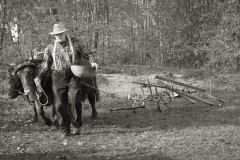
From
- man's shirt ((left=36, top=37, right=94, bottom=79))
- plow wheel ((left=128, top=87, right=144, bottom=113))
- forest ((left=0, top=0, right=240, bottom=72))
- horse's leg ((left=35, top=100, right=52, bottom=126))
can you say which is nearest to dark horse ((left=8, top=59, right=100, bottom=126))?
horse's leg ((left=35, top=100, right=52, bottom=126))

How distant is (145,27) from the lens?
27.1 meters

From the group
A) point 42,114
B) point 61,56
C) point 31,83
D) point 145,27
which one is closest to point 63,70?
point 61,56

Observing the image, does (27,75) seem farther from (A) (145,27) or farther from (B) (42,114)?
(A) (145,27)

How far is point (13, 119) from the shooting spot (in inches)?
391

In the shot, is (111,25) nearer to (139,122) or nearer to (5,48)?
(5,48)

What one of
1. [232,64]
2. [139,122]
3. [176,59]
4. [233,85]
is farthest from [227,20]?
[139,122]

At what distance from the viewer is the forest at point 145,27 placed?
17.7 meters

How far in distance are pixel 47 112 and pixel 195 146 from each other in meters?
5.42

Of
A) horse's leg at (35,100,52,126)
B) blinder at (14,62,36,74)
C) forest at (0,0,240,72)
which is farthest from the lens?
forest at (0,0,240,72)

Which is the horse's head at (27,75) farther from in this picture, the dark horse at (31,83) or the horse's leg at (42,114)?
the horse's leg at (42,114)

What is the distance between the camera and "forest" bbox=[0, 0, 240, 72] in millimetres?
17719

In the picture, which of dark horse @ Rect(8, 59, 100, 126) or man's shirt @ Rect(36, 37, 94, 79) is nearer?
man's shirt @ Rect(36, 37, 94, 79)

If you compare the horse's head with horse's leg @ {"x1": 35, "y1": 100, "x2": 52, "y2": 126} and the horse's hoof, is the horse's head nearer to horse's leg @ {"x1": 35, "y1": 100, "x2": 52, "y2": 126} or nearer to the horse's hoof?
horse's leg @ {"x1": 35, "y1": 100, "x2": 52, "y2": 126}

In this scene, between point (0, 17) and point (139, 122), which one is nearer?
point (139, 122)
